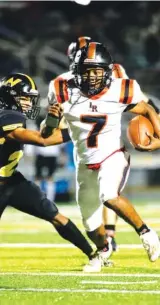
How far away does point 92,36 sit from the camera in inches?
651

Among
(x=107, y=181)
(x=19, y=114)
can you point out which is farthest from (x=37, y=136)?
(x=107, y=181)

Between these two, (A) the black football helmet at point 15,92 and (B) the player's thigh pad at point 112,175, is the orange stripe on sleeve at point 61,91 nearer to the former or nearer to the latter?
(A) the black football helmet at point 15,92

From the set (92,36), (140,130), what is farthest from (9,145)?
(92,36)

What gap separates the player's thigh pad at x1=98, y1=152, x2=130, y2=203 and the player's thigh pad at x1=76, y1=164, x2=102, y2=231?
8 cm

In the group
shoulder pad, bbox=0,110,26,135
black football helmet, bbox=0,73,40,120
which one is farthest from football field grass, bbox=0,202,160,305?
black football helmet, bbox=0,73,40,120

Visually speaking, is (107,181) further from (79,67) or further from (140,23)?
(140,23)

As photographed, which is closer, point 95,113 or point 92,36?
point 95,113

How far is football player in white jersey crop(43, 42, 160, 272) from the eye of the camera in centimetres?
536

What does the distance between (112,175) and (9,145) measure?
63cm

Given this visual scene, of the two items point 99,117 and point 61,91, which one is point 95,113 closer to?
point 99,117

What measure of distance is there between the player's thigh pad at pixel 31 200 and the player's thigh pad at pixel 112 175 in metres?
0.33

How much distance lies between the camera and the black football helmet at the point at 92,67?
536cm

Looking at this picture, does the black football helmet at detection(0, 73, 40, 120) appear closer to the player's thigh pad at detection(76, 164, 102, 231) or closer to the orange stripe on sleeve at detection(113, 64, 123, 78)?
the player's thigh pad at detection(76, 164, 102, 231)

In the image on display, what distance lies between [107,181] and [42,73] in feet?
32.4
